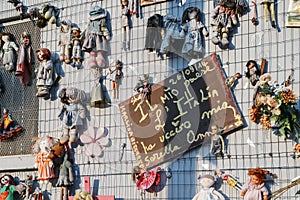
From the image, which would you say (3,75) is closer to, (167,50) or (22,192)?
(22,192)

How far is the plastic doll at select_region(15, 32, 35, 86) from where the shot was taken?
5.15m

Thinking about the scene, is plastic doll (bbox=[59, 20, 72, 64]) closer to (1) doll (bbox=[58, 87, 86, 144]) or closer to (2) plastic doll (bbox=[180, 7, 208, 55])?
(1) doll (bbox=[58, 87, 86, 144])

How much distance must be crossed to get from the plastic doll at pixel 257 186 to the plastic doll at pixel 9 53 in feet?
7.15

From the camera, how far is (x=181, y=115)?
4.37 m

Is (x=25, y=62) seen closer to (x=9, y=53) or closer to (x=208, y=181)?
(x=9, y=53)

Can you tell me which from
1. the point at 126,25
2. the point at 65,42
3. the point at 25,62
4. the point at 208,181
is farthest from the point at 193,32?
the point at 25,62

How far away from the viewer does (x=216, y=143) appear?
4160 mm

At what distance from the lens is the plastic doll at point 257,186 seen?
155 inches

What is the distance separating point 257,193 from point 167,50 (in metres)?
1.11

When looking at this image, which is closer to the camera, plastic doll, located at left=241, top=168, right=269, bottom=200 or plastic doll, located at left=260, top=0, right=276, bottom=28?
plastic doll, located at left=241, top=168, right=269, bottom=200

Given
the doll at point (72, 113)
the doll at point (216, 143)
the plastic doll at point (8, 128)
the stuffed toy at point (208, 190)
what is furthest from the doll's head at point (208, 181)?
the plastic doll at point (8, 128)

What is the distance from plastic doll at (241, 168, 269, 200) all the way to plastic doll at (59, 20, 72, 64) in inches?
66.5

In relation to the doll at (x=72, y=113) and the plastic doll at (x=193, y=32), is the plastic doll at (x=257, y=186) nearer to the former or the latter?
the plastic doll at (x=193, y=32)

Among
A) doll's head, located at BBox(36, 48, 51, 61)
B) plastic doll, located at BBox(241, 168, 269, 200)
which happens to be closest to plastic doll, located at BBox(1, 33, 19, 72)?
doll's head, located at BBox(36, 48, 51, 61)
